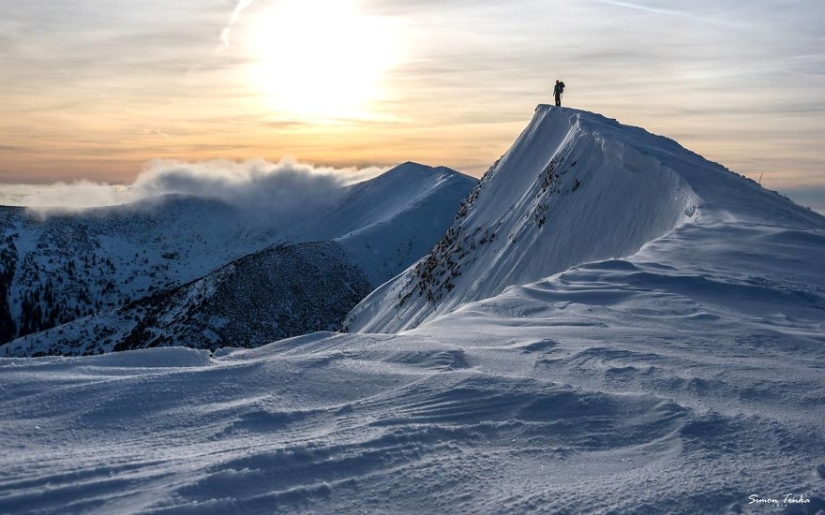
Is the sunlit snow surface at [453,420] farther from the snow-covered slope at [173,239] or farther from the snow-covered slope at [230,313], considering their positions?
the snow-covered slope at [173,239]

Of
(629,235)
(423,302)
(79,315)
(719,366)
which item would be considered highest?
(629,235)

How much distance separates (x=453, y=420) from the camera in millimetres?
5746

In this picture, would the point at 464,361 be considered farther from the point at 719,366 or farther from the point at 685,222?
the point at 685,222

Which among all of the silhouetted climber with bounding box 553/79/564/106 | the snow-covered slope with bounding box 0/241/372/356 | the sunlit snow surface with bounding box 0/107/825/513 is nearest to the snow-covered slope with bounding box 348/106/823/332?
the silhouetted climber with bounding box 553/79/564/106

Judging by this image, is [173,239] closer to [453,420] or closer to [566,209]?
[566,209]

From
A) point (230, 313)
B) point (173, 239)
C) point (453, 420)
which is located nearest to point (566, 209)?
point (453, 420)

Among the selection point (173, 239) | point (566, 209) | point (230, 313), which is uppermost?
point (566, 209)

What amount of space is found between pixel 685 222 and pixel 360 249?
62.9 metres

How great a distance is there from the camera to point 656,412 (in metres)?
5.81

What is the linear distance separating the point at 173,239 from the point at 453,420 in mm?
119712

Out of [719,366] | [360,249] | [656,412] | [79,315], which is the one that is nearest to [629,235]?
[719,366]

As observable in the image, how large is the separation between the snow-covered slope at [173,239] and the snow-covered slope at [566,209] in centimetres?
4012

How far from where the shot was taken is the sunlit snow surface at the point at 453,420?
175 inches

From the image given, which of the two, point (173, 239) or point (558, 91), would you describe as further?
point (173, 239)
